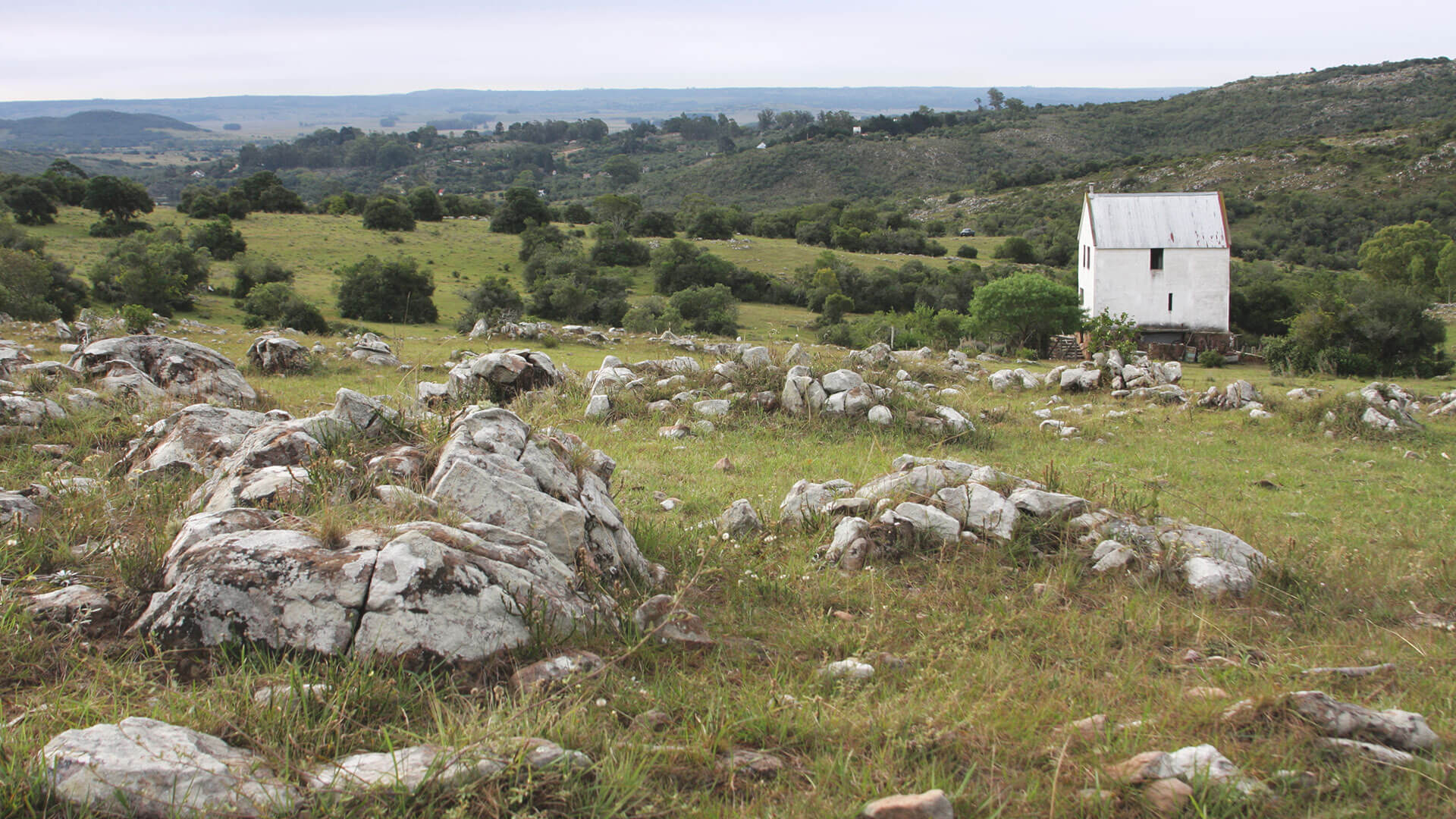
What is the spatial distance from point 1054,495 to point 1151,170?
87.9m

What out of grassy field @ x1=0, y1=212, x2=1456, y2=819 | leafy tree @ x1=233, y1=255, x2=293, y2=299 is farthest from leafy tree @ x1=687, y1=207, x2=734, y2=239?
grassy field @ x1=0, y1=212, x2=1456, y2=819

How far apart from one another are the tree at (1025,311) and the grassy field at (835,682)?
70.1 feet

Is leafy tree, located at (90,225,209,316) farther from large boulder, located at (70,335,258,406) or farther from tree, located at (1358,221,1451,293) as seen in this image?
tree, located at (1358,221,1451,293)

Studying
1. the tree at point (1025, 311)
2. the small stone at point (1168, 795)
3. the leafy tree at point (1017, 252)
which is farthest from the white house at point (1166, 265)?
the small stone at point (1168, 795)

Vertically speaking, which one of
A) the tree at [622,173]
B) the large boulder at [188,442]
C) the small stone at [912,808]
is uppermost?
the tree at [622,173]

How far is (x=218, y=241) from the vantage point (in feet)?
136

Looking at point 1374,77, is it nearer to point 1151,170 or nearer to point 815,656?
point 1151,170

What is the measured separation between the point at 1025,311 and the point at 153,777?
28996mm

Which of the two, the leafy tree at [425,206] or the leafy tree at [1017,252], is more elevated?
the leafy tree at [425,206]

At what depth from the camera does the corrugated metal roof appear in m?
32.0

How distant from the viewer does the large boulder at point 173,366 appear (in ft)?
32.4

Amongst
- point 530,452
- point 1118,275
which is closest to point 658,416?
point 530,452

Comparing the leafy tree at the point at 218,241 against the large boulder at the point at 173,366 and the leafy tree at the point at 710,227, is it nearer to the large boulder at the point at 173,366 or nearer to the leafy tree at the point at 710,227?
the leafy tree at the point at 710,227

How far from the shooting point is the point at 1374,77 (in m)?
106
